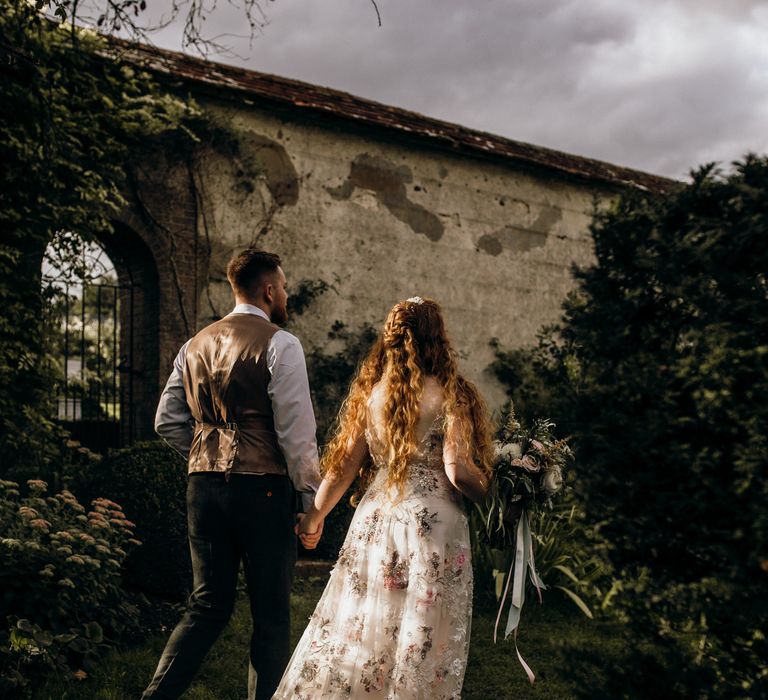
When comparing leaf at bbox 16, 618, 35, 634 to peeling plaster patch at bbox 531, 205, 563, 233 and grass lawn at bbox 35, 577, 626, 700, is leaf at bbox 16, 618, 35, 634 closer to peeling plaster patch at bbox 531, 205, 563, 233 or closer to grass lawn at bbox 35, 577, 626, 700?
grass lawn at bbox 35, 577, 626, 700

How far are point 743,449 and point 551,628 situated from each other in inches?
162

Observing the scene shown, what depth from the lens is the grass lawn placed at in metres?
4.33

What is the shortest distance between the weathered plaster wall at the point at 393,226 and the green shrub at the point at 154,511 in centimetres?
267

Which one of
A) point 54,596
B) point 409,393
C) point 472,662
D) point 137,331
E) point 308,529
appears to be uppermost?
point 137,331

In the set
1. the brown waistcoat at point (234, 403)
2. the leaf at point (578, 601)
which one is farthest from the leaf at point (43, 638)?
the leaf at point (578, 601)

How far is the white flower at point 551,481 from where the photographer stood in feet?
12.3

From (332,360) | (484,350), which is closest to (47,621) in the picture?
(332,360)

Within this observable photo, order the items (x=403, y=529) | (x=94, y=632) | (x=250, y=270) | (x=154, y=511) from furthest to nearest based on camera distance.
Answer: (x=154, y=511)
(x=94, y=632)
(x=250, y=270)
(x=403, y=529)

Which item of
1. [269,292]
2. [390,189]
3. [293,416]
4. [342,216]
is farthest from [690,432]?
→ [390,189]

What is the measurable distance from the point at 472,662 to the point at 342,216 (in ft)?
19.6

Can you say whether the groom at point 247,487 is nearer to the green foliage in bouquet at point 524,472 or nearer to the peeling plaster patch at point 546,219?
the green foliage in bouquet at point 524,472

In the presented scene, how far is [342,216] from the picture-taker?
32.2ft

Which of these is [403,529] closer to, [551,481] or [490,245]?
[551,481]

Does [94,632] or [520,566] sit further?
[94,632]
